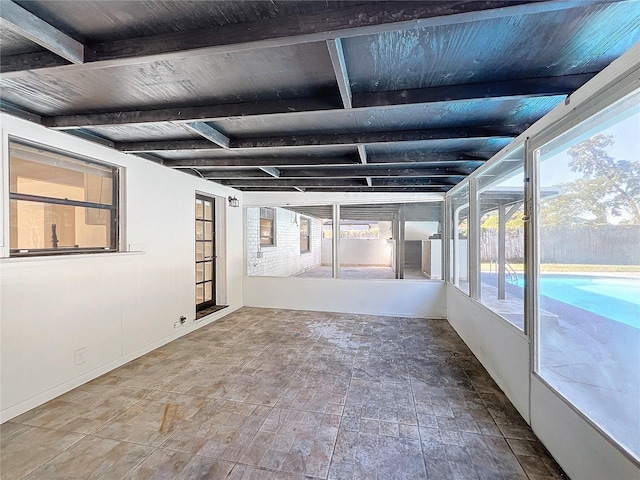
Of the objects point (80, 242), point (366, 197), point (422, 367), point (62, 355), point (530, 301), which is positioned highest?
point (366, 197)

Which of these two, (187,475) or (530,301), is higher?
(530,301)

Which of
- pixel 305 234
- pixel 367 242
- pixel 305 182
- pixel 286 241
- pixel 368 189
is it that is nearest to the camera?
pixel 305 182

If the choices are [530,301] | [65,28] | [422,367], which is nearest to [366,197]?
[422,367]

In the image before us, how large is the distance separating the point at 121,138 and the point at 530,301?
3946 mm

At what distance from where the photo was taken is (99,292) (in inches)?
113

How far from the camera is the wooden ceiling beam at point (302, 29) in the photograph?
1.15 metres

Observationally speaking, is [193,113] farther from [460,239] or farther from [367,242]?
[367,242]

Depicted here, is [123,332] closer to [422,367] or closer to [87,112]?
[87,112]

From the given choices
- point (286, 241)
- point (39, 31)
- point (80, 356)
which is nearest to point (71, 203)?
point (80, 356)

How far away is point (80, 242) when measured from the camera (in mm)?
2814

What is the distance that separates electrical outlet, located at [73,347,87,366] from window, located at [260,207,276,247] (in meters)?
3.99

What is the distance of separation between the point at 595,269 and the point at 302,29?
195cm

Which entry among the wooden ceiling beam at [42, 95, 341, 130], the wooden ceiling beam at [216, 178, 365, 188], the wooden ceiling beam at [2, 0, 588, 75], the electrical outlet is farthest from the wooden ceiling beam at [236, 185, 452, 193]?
the wooden ceiling beam at [2, 0, 588, 75]

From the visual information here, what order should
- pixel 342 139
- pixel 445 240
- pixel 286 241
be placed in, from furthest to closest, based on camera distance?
pixel 286 241, pixel 445 240, pixel 342 139
